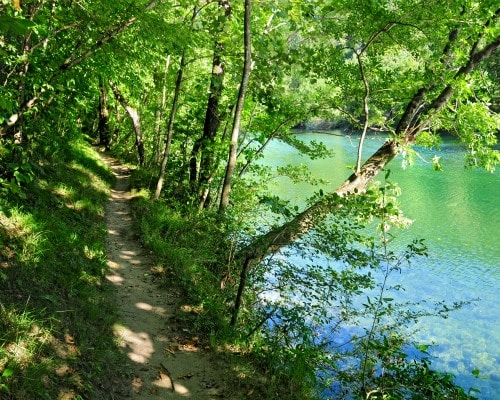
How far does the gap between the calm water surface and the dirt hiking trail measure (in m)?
3.20

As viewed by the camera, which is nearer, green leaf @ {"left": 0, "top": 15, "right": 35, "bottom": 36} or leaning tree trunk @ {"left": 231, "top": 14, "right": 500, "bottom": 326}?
green leaf @ {"left": 0, "top": 15, "right": 35, "bottom": 36}

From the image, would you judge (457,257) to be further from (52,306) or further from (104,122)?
(104,122)

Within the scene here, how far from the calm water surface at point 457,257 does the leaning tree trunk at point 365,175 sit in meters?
0.69

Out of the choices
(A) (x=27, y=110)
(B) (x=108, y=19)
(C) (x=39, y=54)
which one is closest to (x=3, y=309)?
(A) (x=27, y=110)

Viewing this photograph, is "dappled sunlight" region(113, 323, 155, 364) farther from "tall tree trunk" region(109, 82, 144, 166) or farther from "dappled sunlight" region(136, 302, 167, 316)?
"tall tree trunk" region(109, 82, 144, 166)

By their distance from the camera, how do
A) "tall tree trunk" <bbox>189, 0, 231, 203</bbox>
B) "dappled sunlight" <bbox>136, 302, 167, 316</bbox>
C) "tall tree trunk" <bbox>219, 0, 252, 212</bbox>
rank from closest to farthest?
"tall tree trunk" <bbox>219, 0, 252, 212</bbox> → "dappled sunlight" <bbox>136, 302, 167, 316</bbox> → "tall tree trunk" <bbox>189, 0, 231, 203</bbox>

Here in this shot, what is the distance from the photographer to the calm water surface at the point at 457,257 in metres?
8.99

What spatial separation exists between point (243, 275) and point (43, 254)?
2665 millimetres

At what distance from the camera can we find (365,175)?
7980 mm

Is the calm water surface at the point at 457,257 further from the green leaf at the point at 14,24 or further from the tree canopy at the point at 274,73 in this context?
the green leaf at the point at 14,24

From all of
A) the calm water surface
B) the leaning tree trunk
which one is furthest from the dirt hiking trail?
the calm water surface

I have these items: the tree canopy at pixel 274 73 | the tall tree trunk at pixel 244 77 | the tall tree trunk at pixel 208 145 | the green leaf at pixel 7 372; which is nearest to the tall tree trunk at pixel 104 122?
the tree canopy at pixel 274 73

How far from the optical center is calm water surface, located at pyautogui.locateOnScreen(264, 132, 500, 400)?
8992mm

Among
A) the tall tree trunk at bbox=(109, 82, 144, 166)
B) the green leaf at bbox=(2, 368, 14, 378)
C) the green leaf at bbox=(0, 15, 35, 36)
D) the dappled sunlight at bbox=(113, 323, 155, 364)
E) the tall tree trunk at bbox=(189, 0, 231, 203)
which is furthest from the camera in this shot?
the tall tree trunk at bbox=(109, 82, 144, 166)
